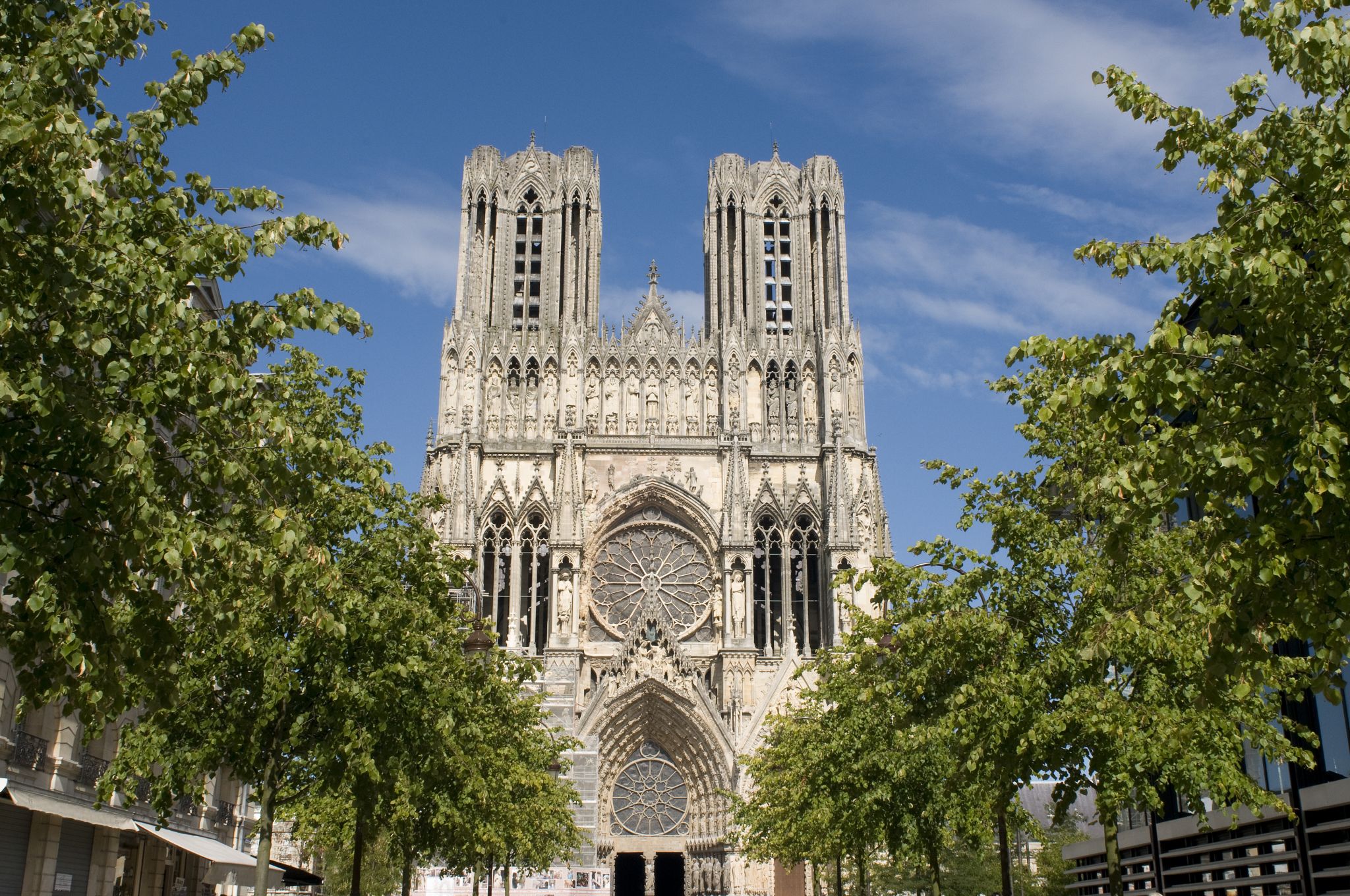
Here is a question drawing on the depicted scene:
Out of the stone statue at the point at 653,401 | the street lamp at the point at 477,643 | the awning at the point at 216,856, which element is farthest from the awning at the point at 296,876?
the stone statue at the point at 653,401

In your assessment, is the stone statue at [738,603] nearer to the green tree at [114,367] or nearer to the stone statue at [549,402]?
the stone statue at [549,402]

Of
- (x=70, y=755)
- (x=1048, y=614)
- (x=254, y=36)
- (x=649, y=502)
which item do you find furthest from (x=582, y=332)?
(x=254, y=36)

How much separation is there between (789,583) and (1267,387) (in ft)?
134

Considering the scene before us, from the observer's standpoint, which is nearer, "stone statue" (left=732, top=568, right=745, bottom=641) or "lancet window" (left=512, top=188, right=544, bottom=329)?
"stone statue" (left=732, top=568, right=745, bottom=641)

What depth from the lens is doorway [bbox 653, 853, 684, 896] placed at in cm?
5000

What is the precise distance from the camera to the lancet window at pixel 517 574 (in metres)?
49.1

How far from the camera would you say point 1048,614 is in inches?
711

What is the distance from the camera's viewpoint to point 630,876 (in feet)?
165

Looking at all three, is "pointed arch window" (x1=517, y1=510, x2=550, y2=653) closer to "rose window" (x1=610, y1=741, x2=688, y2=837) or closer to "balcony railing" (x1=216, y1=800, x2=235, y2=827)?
"rose window" (x1=610, y1=741, x2=688, y2=837)

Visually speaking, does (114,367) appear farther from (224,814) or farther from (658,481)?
(658,481)

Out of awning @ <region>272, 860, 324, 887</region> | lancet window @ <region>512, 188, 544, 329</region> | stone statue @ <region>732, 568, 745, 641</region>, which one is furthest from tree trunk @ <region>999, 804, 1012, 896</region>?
lancet window @ <region>512, 188, 544, 329</region>

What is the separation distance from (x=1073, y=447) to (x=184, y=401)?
12670 mm

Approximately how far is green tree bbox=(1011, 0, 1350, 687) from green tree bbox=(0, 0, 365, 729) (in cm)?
623

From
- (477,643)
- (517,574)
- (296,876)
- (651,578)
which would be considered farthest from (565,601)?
(477,643)
